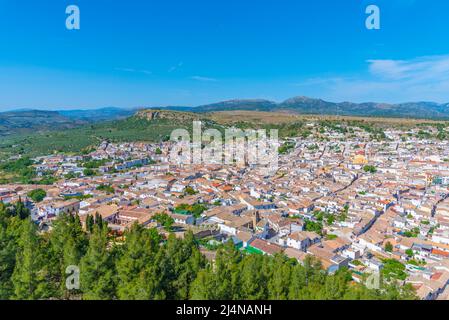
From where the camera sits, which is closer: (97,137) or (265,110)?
(97,137)

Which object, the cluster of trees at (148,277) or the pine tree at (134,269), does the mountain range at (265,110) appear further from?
the pine tree at (134,269)

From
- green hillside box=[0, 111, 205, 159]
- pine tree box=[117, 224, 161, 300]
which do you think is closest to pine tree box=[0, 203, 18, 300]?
pine tree box=[117, 224, 161, 300]

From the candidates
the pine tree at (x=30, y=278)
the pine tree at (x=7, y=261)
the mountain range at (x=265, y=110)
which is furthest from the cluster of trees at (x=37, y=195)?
the mountain range at (x=265, y=110)

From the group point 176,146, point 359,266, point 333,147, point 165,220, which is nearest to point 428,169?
point 333,147

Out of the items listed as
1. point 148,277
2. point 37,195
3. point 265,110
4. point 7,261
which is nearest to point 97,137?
point 37,195

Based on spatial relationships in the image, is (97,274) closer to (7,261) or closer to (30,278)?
(30,278)

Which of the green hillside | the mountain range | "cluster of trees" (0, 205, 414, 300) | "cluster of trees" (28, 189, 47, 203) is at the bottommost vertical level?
"cluster of trees" (28, 189, 47, 203)

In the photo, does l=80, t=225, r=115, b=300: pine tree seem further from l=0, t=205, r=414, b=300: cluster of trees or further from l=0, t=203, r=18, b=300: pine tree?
l=0, t=203, r=18, b=300: pine tree
